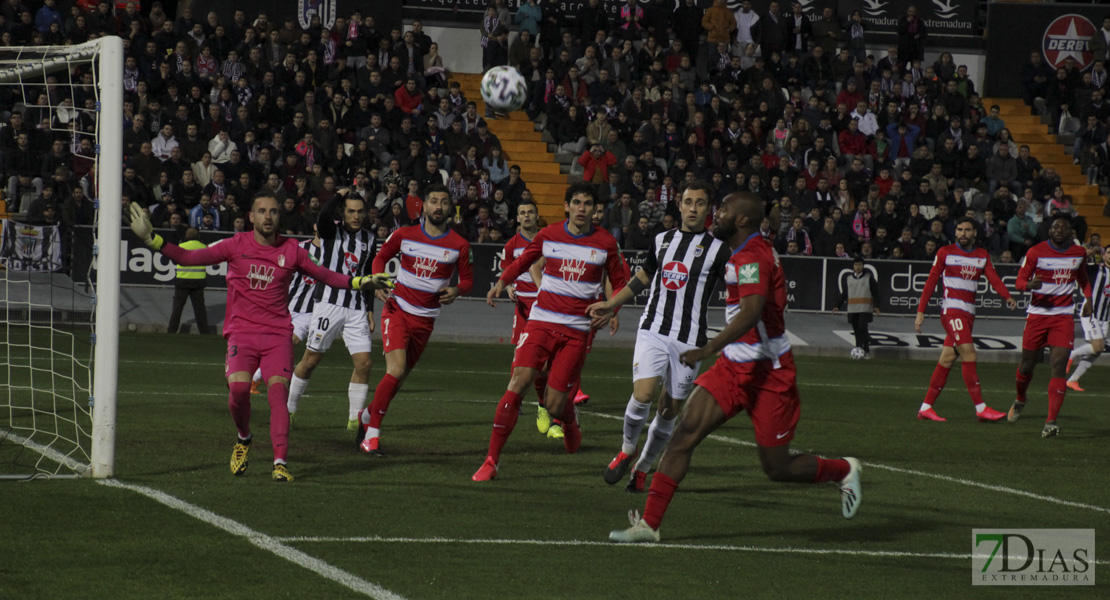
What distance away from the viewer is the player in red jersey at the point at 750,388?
7246 millimetres

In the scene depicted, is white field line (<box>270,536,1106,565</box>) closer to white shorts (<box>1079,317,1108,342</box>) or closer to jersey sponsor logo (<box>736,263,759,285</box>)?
jersey sponsor logo (<box>736,263,759,285</box>)

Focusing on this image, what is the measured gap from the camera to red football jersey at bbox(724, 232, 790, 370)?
7258 millimetres

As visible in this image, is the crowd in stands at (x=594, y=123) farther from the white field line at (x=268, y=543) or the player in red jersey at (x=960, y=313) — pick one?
the white field line at (x=268, y=543)

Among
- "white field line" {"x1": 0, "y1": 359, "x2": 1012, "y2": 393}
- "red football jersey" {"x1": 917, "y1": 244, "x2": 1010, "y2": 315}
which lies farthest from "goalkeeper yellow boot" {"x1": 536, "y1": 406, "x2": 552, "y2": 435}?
"white field line" {"x1": 0, "y1": 359, "x2": 1012, "y2": 393}

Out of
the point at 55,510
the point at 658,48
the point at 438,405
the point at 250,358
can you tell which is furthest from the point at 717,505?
the point at 658,48

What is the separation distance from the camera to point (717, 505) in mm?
8711

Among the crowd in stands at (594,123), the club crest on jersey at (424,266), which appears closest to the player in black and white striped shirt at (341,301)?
the club crest on jersey at (424,266)

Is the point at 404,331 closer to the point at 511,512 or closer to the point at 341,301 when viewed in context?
the point at 341,301

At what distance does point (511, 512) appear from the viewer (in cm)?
805

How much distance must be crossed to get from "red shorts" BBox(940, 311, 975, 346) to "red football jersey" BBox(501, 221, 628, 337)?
5.99 m

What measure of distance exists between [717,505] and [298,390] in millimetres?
4954

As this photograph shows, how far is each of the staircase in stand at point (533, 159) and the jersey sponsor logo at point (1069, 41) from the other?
15504 millimetres

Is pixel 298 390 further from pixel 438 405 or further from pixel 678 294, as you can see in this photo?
pixel 678 294

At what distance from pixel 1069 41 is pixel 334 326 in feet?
98.4
